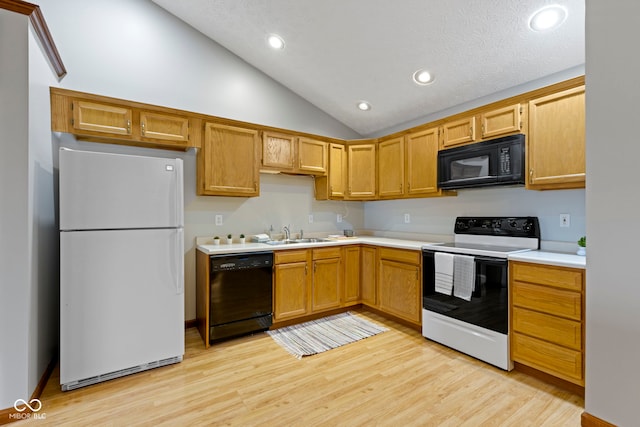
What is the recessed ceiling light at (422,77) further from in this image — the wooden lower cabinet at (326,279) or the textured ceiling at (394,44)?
the wooden lower cabinet at (326,279)

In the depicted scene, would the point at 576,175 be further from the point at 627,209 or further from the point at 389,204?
the point at 389,204

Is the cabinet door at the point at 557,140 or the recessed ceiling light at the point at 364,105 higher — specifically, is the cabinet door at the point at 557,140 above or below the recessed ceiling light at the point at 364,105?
below

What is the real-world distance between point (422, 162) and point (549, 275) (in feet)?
5.49

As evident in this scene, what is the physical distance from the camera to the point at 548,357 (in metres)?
2.12

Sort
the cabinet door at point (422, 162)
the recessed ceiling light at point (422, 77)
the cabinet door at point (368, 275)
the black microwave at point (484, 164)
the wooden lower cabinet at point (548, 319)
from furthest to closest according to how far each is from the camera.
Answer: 1. the cabinet door at point (368, 275)
2. the cabinet door at point (422, 162)
3. the recessed ceiling light at point (422, 77)
4. the black microwave at point (484, 164)
5. the wooden lower cabinet at point (548, 319)

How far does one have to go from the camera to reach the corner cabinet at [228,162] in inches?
120

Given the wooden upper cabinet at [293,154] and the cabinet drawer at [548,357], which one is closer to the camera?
the cabinet drawer at [548,357]

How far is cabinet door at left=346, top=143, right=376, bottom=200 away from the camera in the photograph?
3.98m

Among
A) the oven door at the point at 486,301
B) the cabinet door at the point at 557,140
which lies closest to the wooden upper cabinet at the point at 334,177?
the oven door at the point at 486,301

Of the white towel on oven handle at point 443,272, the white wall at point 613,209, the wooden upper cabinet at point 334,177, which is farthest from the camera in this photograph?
the wooden upper cabinet at point 334,177

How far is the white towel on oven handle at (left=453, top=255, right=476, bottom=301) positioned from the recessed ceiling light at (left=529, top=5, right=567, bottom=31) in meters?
1.84

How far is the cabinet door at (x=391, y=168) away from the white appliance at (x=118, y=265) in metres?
2.41

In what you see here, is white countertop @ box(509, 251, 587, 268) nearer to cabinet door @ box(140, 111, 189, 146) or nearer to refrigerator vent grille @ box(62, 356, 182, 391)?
refrigerator vent grille @ box(62, 356, 182, 391)

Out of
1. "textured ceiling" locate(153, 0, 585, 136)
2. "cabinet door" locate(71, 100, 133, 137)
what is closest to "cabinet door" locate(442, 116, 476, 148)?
"textured ceiling" locate(153, 0, 585, 136)
